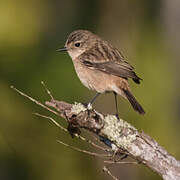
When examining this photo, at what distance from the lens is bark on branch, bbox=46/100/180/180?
4.68 m

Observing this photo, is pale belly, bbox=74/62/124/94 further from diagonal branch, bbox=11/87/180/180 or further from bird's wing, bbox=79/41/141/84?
diagonal branch, bbox=11/87/180/180

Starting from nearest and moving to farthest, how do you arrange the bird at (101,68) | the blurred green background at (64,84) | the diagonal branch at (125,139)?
the diagonal branch at (125,139), the bird at (101,68), the blurred green background at (64,84)

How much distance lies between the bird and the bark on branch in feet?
3.97

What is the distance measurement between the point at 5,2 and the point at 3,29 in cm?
82

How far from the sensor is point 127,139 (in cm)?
481

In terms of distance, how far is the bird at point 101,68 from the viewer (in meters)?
6.50

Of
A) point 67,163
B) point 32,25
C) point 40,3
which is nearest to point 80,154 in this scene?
point 67,163

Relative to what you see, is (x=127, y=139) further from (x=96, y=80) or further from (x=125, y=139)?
(x=96, y=80)

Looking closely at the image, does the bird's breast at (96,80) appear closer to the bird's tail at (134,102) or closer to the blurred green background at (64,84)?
the bird's tail at (134,102)

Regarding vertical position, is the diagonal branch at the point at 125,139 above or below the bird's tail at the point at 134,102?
below

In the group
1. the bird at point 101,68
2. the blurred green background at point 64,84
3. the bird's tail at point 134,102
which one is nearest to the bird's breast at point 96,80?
the bird at point 101,68

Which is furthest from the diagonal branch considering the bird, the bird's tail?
the bird

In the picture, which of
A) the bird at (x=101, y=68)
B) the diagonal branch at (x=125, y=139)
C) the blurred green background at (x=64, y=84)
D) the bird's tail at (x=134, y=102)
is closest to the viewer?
the diagonal branch at (x=125, y=139)

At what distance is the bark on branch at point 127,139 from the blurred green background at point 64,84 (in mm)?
4242
